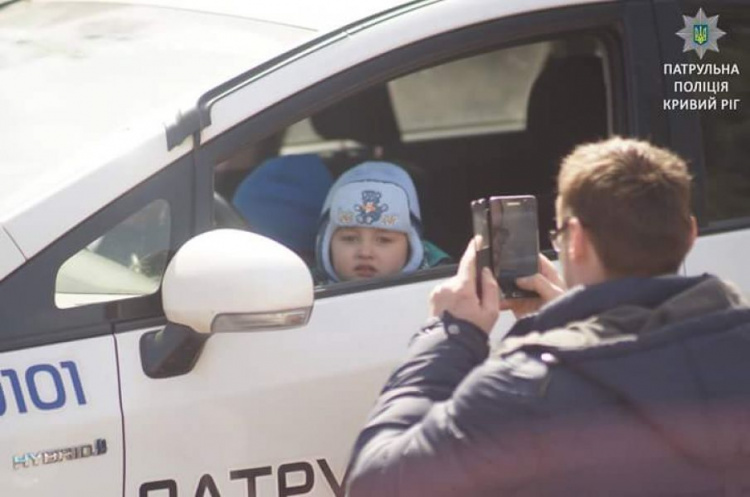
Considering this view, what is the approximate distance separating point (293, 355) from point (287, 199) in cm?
100

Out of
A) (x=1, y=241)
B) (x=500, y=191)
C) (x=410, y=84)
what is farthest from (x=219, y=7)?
(x=410, y=84)

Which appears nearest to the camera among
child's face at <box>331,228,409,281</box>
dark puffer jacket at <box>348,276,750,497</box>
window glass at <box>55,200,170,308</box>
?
dark puffer jacket at <box>348,276,750,497</box>

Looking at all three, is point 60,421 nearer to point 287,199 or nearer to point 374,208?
point 374,208

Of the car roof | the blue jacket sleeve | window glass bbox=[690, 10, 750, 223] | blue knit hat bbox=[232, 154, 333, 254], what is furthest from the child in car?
the blue jacket sleeve

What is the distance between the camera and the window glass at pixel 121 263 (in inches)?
120

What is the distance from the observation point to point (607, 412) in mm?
2342

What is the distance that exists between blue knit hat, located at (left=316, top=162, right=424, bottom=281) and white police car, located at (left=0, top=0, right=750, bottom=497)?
222 mm

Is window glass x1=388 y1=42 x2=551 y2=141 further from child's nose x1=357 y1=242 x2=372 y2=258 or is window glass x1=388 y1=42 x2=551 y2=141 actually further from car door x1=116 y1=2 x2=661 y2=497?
car door x1=116 y1=2 x2=661 y2=497

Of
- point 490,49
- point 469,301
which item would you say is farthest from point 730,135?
point 469,301

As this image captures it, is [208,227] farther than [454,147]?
No

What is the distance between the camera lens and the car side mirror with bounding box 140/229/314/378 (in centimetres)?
277

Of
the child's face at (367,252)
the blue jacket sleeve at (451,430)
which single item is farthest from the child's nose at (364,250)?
the blue jacket sleeve at (451,430)

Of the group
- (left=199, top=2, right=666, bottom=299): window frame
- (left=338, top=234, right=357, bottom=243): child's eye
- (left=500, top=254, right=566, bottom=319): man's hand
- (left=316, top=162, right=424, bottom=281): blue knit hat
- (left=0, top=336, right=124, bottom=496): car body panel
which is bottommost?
(left=0, top=336, right=124, bottom=496): car body panel

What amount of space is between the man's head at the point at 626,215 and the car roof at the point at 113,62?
3.24 ft
